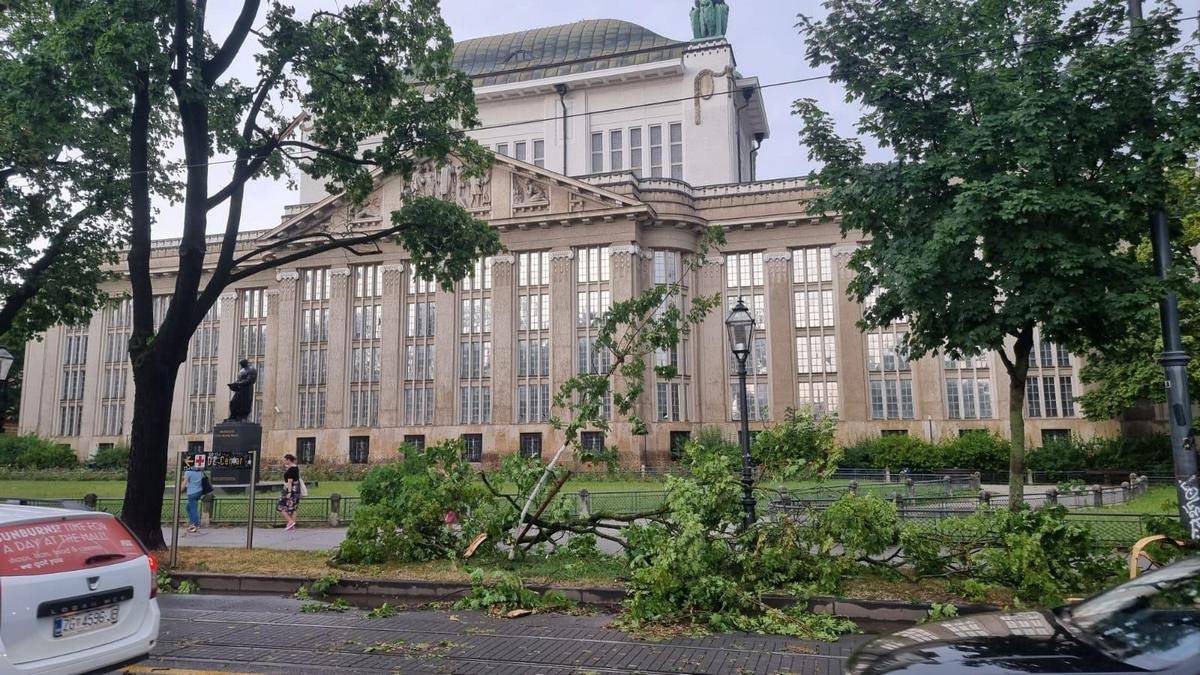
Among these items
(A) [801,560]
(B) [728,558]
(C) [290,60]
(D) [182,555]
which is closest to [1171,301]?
(A) [801,560]

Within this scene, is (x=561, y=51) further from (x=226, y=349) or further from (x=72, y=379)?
(x=72, y=379)

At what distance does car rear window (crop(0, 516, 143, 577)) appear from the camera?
17.7ft

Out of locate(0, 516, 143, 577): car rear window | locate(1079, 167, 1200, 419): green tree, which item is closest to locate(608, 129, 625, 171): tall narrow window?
locate(1079, 167, 1200, 419): green tree

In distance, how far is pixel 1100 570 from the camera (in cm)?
873

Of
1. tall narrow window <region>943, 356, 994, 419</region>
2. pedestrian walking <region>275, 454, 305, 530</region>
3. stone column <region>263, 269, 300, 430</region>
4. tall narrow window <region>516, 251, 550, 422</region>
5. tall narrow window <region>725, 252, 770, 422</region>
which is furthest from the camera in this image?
stone column <region>263, 269, 300, 430</region>

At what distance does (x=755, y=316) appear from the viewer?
146 ft

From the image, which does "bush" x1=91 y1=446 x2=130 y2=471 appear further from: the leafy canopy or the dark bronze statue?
the leafy canopy

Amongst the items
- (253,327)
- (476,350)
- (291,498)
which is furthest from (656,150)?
(291,498)

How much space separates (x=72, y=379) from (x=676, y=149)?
45.5 m

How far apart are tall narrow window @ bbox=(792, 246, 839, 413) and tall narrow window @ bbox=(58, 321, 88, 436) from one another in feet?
160

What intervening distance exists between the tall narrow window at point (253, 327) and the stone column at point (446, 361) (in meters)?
13.0

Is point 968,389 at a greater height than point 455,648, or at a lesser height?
greater

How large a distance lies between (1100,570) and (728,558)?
4143mm

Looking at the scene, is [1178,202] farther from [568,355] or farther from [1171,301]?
[568,355]
